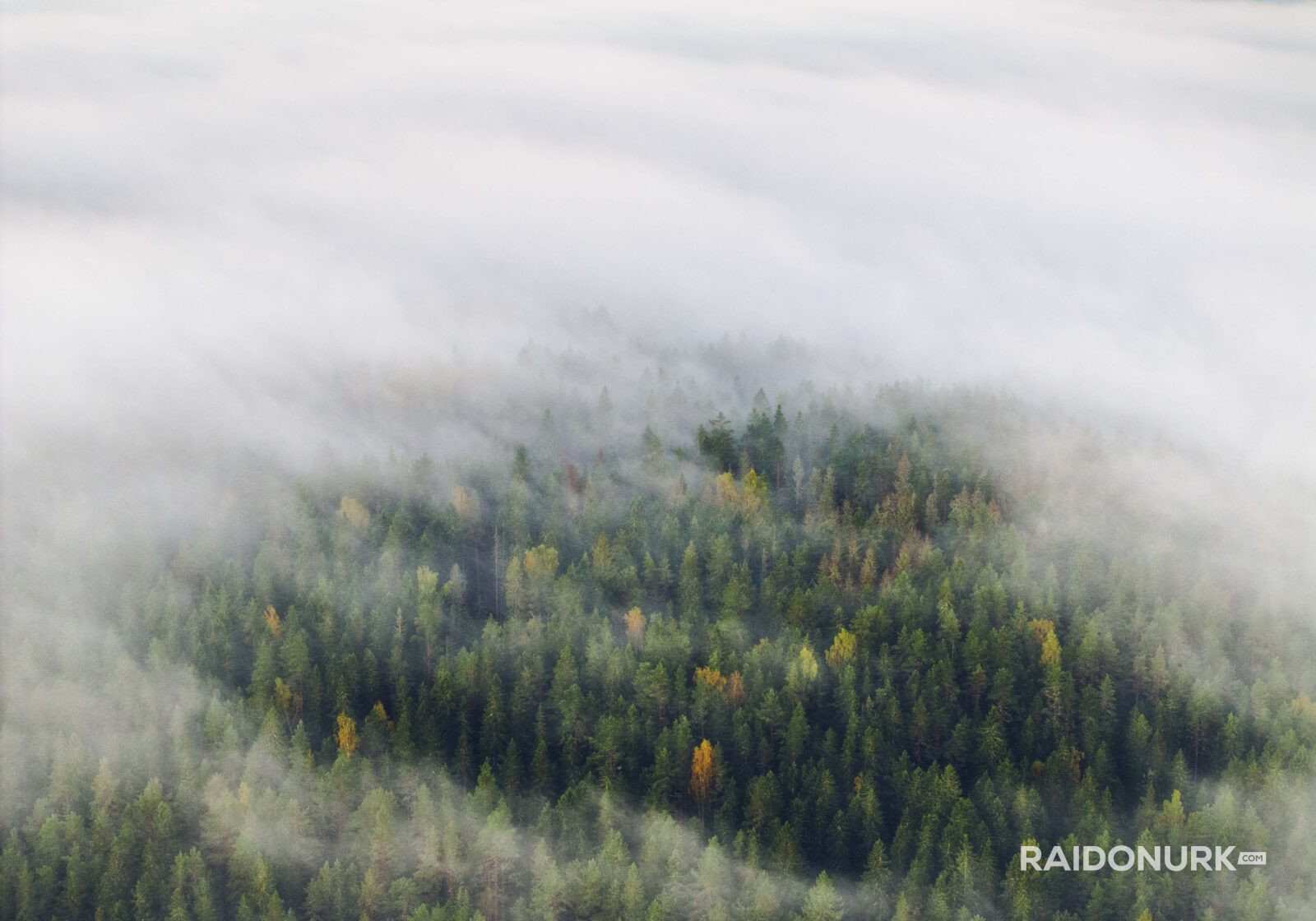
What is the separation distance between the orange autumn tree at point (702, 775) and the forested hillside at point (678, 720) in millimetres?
302

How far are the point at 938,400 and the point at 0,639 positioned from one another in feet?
363

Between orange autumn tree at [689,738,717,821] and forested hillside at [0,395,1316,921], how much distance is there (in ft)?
0.99

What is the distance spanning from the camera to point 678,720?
396 feet

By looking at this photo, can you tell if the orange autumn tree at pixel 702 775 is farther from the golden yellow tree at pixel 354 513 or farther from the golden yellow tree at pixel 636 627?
the golden yellow tree at pixel 354 513

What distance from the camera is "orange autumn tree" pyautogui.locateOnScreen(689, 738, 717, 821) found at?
373 ft

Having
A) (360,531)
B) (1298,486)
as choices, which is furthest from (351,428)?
(1298,486)

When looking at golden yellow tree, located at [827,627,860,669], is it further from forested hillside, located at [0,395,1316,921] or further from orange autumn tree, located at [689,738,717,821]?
orange autumn tree, located at [689,738,717,821]

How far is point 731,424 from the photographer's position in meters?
184

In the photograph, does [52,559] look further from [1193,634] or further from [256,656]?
[1193,634]

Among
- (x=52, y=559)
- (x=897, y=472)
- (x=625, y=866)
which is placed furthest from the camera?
Answer: (x=897, y=472)

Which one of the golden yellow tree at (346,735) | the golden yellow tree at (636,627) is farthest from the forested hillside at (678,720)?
the golden yellow tree at (346,735)

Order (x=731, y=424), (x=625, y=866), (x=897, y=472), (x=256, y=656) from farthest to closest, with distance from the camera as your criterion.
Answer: (x=731, y=424)
(x=897, y=472)
(x=256, y=656)
(x=625, y=866)

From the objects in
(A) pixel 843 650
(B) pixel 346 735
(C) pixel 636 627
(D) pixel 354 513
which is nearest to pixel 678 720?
(C) pixel 636 627

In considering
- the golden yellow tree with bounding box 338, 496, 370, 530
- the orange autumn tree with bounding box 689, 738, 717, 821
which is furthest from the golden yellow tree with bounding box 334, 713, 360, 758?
the golden yellow tree with bounding box 338, 496, 370, 530
